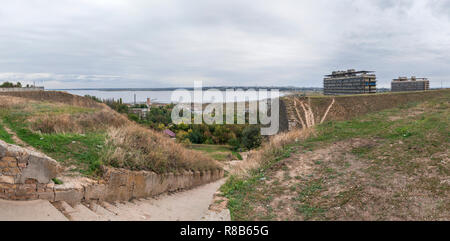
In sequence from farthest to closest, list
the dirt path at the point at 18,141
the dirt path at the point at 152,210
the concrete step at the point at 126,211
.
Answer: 1. the dirt path at the point at 18,141
2. the concrete step at the point at 126,211
3. the dirt path at the point at 152,210

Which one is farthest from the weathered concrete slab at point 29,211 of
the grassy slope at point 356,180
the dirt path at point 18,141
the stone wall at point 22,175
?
the grassy slope at point 356,180

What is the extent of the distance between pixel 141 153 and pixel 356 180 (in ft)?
19.3

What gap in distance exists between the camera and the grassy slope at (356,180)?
4.57m

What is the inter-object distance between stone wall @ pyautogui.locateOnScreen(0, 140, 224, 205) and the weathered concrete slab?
0.17 metres

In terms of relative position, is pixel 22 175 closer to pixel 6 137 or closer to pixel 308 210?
pixel 6 137

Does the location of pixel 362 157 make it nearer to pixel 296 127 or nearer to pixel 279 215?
pixel 279 215

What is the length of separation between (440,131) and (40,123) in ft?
45.4

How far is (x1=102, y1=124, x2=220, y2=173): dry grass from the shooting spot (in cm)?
681

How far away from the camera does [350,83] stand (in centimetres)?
2950

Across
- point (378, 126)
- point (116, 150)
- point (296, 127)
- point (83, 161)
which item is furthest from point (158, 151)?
point (296, 127)

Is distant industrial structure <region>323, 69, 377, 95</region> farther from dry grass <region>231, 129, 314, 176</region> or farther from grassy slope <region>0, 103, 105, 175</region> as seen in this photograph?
grassy slope <region>0, 103, 105, 175</region>

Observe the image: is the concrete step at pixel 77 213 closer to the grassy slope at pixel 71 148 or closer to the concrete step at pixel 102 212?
the concrete step at pixel 102 212

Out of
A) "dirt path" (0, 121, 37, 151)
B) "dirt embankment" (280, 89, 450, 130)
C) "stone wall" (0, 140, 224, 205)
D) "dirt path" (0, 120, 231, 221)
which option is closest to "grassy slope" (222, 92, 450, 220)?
"dirt path" (0, 120, 231, 221)

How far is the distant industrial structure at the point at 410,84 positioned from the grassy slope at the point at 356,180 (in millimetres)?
20380
